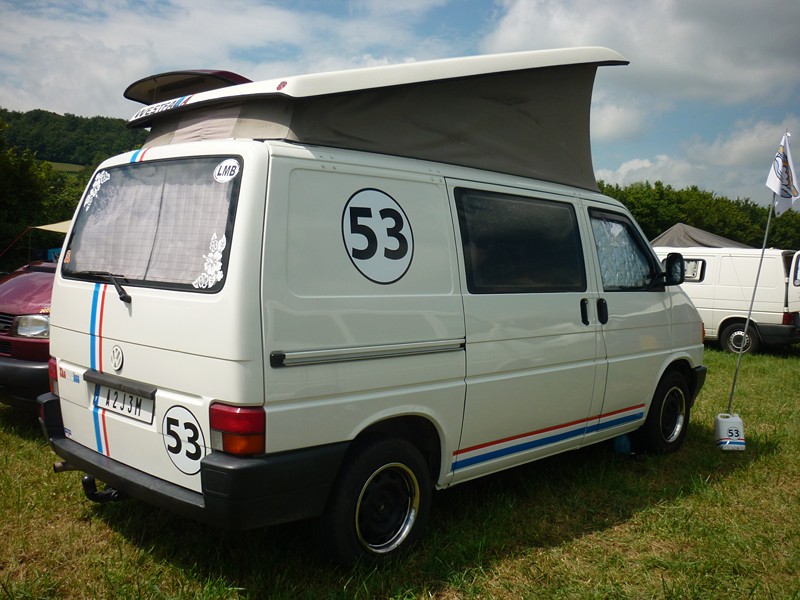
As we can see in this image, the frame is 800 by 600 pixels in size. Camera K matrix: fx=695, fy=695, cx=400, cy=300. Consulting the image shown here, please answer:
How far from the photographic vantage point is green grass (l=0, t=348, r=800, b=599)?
334 centimetres

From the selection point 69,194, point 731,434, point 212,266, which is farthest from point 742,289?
point 69,194

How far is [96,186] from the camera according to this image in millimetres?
3848

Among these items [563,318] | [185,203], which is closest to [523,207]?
[563,318]

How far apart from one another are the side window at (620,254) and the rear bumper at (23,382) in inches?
165

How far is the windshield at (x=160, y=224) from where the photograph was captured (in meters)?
3.03

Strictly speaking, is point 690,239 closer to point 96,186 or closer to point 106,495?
point 96,186

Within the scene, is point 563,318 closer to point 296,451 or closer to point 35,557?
point 296,451

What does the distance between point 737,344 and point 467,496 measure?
34.3ft

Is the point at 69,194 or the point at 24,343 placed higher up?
the point at 69,194

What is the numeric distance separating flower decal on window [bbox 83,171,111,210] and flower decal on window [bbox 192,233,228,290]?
1.19 meters

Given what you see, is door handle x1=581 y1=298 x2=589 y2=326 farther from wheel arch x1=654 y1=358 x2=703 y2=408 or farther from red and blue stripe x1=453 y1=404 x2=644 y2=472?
wheel arch x1=654 y1=358 x2=703 y2=408

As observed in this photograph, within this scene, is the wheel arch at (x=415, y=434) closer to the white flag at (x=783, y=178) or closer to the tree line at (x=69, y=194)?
the white flag at (x=783, y=178)

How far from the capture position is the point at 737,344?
13.2 m

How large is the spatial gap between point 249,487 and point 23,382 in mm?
3265
